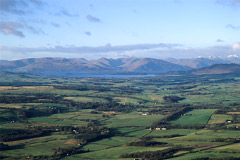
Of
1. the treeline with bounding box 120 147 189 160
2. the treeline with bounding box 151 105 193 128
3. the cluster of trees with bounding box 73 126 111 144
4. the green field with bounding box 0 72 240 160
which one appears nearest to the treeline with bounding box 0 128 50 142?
the green field with bounding box 0 72 240 160

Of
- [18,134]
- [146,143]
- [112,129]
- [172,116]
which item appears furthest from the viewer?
[172,116]

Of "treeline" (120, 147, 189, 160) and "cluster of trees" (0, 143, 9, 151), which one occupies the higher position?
"cluster of trees" (0, 143, 9, 151)

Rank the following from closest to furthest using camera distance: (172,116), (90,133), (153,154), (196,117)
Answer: (153,154), (90,133), (196,117), (172,116)

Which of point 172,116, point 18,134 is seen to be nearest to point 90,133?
point 18,134

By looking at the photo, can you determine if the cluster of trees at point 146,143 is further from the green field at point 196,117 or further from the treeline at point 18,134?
the green field at point 196,117

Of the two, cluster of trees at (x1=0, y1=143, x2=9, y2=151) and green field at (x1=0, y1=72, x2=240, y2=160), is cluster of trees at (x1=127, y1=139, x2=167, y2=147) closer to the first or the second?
green field at (x1=0, y1=72, x2=240, y2=160)

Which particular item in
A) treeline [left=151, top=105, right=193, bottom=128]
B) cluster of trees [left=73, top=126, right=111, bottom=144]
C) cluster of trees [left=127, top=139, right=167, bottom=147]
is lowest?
cluster of trees [left=127, top=139, right=167, bottom=147]

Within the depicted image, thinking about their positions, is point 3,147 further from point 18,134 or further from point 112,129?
point 112,129

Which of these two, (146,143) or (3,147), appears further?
(146,143)

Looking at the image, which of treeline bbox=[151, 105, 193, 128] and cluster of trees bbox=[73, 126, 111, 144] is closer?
cluster of trees bbox=[73, 126, 111, 144]
